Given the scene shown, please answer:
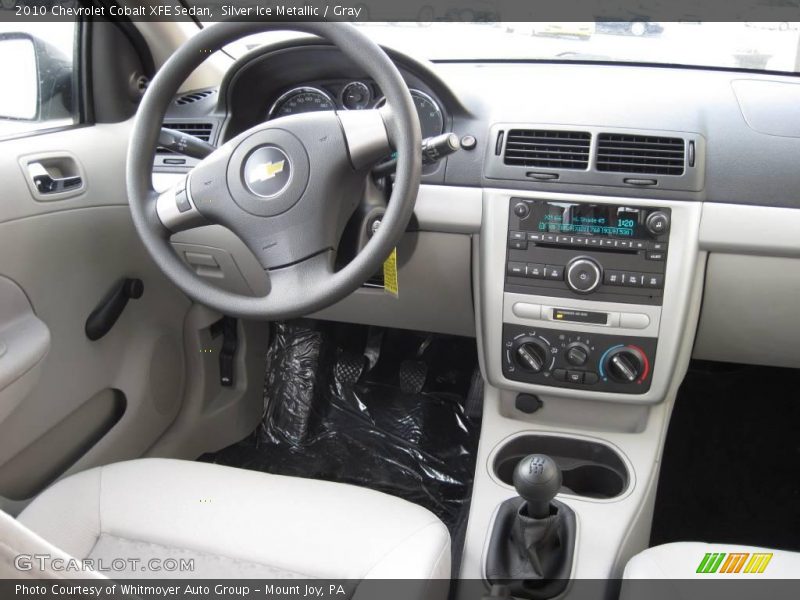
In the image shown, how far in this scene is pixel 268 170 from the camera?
1240 mm

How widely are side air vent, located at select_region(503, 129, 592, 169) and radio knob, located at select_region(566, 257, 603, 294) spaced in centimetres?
18

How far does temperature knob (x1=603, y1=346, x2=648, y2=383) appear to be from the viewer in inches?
57.5

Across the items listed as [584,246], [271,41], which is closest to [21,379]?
[271,41]

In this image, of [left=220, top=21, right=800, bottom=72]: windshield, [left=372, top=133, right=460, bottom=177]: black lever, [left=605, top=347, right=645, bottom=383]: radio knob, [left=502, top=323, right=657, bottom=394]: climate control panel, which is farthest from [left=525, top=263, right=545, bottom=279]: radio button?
[left=220, top=21, right=800, bottom=72]: windshield

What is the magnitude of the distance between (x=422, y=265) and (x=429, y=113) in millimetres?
328

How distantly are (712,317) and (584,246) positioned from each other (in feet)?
1.19

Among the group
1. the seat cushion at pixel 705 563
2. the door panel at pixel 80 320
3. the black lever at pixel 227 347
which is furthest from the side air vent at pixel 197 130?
the seat cushion at pixel 705 563

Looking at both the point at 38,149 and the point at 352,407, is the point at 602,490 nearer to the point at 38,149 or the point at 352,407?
the point at 352,407

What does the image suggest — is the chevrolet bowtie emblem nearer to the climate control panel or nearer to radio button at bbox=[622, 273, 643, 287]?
the climate control panel

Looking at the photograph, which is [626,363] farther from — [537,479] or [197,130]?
[197,130]

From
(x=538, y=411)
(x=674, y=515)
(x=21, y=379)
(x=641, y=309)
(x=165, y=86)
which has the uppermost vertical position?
(x=165, y=86)

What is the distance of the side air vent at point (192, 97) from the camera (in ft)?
5.82

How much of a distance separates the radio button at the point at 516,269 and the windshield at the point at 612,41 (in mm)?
475

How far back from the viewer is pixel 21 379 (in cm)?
138
